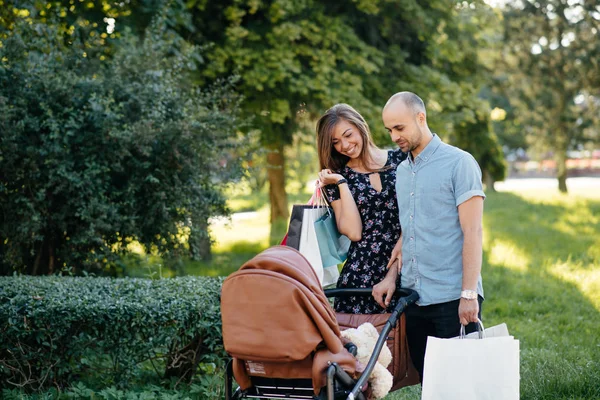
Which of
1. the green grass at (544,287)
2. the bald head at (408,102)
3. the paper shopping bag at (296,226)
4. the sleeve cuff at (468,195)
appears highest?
the bald head at (408,102)

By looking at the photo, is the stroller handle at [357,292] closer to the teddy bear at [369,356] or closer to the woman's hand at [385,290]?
the woman's hand at [385,290]

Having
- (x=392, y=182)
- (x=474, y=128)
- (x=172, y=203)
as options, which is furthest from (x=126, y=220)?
(x=474, y=128)

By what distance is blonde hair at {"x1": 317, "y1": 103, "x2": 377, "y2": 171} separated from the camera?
4184mm

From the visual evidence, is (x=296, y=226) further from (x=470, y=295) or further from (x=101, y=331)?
(x=101, y=331)

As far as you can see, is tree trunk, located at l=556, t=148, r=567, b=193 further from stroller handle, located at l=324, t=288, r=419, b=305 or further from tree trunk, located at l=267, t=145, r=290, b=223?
stroller handle, located at l=324, t=288, r=419, b=305

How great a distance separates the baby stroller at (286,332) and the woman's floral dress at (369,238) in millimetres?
773

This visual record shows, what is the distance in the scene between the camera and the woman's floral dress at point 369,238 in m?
4.12

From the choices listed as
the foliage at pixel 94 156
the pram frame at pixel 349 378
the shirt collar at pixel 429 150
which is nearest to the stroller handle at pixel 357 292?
the pram frame at pixel 349 378

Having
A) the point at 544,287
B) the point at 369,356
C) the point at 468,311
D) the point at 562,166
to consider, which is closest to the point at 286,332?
the point at 369,356

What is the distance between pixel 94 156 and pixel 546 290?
5937mm

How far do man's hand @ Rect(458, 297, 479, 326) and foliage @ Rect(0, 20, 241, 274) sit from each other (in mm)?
4551

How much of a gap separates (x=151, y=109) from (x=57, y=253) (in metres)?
1.90

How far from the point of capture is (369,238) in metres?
4.18

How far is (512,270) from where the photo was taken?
11.0 m
